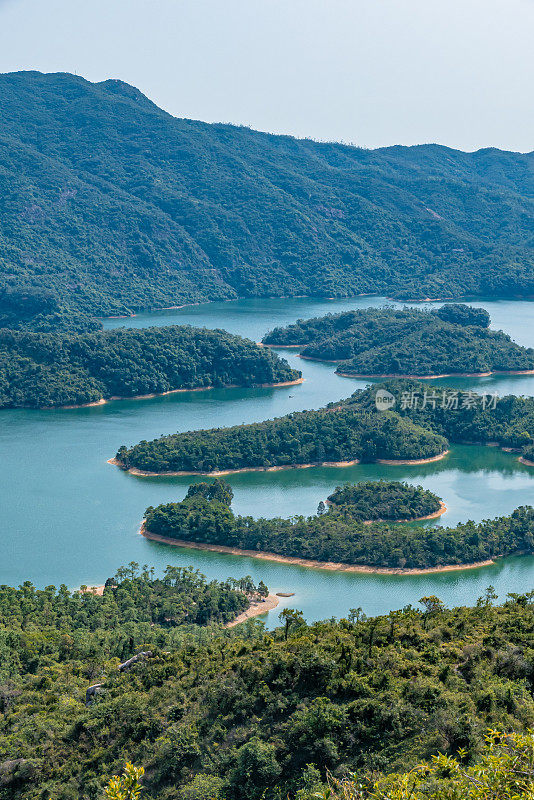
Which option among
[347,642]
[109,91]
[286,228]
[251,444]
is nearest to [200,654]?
[347,642]

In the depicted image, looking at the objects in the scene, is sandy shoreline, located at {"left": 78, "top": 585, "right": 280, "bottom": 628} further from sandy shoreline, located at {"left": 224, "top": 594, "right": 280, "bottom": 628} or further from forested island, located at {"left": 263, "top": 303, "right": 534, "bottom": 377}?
forested island, located at {"left": 263, "top": 303, "right": 534, "bottom": 377}

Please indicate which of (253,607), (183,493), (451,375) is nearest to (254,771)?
(253,607)

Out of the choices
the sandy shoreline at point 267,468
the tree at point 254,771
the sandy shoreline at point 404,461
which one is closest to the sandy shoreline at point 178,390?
the sandy shoreline at point 267,468

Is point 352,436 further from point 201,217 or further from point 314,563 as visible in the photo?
point 201,217

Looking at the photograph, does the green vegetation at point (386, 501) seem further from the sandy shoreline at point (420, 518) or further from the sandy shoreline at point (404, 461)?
the sandy shoreline at point (404, 461)

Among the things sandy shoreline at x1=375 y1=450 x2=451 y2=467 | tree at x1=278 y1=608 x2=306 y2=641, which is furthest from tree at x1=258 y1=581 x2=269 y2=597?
sandy shoreline at x1=375 y1=450 x2=451 y2=467

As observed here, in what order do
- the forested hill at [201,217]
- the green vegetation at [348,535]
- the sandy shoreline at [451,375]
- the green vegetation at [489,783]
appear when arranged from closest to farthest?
the green vegetation at [489,783] < the green vegetation at [348,535] < the sandy shoreline at [451,375] < the forested hill at [201,217]
